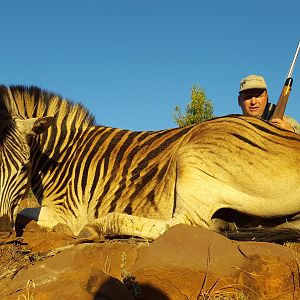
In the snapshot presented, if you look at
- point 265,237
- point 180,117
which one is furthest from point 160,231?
point 180,117

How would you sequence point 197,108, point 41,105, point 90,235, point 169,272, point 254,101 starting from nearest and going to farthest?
1. point 169,272
2. point 90,235
3. point 41,105
4. point 254,101
5. point 197,108

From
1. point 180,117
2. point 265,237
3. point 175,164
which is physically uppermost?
point 175,164

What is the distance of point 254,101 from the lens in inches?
259

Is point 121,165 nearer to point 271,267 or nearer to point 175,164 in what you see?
point 175,164

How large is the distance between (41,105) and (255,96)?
128 inches

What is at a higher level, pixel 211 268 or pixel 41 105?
pixel 41 105

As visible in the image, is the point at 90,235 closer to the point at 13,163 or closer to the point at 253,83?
the point at 13,163

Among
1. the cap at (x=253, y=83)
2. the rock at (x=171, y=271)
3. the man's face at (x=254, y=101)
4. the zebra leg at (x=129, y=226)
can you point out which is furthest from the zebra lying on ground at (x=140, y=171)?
the man's face at (x=254, y=101)

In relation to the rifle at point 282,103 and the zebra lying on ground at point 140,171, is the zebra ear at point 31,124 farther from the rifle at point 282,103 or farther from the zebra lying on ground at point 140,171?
the rifle at point 282,103

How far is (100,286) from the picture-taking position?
1.94 meters

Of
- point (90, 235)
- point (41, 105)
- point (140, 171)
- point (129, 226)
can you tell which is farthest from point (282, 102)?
point (90, 235)

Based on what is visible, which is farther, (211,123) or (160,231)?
(211,123)

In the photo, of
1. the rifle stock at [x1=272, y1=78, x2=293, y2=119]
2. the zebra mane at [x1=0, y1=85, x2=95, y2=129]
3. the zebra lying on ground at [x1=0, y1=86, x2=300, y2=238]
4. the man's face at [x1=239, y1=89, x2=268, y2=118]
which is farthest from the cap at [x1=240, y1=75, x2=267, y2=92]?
the zebra mane at [x1=0, y1=85, x2=95, y2=129]

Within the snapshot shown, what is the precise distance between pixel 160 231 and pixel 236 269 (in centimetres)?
120
